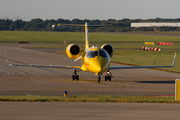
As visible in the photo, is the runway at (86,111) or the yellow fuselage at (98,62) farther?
the yellow fuselage at (98,62)

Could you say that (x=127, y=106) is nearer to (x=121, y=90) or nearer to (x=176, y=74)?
(x=121, y=90)

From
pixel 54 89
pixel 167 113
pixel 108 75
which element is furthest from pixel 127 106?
pixel 108 75

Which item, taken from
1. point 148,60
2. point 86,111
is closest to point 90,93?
point 86,111

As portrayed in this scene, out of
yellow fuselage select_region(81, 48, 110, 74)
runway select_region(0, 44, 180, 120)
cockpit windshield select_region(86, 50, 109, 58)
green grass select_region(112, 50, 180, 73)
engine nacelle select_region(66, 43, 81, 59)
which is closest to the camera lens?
runway select_region(0, 44, 180, 120)

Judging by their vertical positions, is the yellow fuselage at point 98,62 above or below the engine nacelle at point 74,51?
below

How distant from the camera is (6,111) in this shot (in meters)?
13.2

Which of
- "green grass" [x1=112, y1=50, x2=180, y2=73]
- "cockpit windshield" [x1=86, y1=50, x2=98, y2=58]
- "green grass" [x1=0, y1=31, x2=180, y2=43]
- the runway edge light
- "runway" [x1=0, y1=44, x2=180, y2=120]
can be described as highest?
"green grass" [x1=0, y1=31, x2=180, y2=43]

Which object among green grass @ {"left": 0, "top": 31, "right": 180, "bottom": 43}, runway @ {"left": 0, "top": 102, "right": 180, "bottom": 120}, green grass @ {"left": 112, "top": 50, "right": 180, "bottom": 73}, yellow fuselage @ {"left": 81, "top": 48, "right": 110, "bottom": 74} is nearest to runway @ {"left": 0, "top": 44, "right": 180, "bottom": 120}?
runway @ {"left": 0, "top": 102, "right": 180, "bottom": 120}

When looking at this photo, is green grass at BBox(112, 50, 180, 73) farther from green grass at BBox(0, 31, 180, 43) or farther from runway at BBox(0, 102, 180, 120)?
green grass at BBox(0, 31, 180, 43)

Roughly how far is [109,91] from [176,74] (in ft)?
42.5

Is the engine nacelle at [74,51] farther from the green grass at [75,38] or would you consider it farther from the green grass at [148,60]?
the green grass at [75,38]

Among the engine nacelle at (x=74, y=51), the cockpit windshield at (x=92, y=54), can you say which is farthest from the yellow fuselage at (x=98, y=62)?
the engine nacelle at (x=74, y=51)

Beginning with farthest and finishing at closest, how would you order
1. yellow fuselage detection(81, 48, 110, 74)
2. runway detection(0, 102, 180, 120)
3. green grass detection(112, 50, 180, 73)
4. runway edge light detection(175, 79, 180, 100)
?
1. green grass detection(112, 50, 180, 73)
2. yellow fuselage detection(81, 48, 110, 74)
3. runway edge light detection(175, 79, 180, 100)
4. runway detection(0, 102, 180, 120)

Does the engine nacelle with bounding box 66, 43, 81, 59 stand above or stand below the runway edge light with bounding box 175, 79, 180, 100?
above
